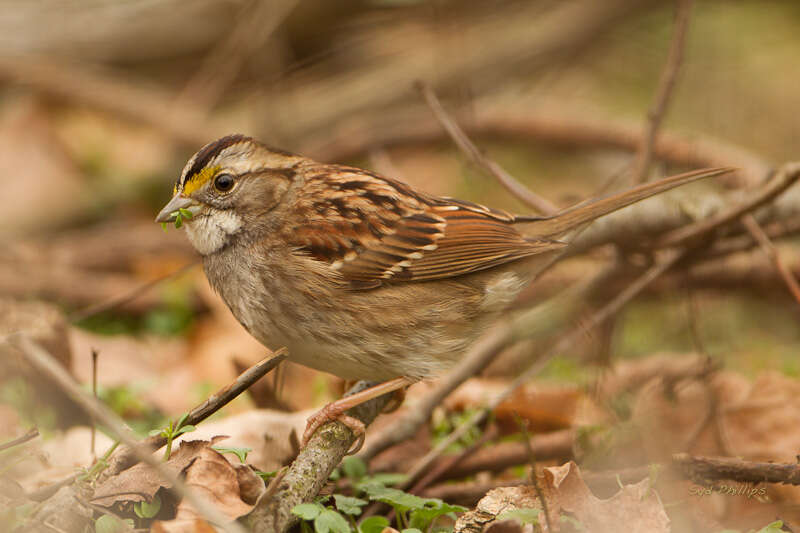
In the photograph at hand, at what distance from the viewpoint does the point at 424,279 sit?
3.47m

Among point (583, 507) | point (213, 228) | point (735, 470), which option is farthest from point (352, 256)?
point (735, 470)

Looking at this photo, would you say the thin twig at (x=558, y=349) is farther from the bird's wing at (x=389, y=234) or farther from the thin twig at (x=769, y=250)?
the bird's wing at (x=389, y=234)

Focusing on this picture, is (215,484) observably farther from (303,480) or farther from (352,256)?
(352,256)

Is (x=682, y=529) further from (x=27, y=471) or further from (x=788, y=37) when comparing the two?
(x=788, y=37)

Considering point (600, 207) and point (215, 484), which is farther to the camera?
point (600, 207)

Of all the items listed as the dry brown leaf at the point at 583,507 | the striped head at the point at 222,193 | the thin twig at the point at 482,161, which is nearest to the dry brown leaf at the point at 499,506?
the dry brown leaf at the point at 583,507

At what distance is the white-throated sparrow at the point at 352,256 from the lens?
322cm

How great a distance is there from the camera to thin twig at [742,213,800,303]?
12.4ft

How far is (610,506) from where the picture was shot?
2.55 metres

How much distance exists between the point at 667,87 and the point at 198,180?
2.47 metres

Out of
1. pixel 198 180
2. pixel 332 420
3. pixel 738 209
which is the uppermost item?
pixel 738 209

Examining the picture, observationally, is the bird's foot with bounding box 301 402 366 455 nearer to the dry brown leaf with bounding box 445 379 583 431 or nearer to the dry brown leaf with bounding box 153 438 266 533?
the dry brown leaf with bounding box 153 438 266 533

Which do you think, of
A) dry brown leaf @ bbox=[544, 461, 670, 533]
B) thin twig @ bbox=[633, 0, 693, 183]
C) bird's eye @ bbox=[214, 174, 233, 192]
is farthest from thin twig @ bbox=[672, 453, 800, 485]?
thin twig @ bbox=[633, 0, 693, 183]

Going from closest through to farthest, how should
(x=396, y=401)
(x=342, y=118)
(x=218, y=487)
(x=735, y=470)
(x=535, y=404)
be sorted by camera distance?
(x=218, y=487) → (x=735, y=470) → (x=396, y=401) → (x=535, y=404) → (x=342, y=118)
